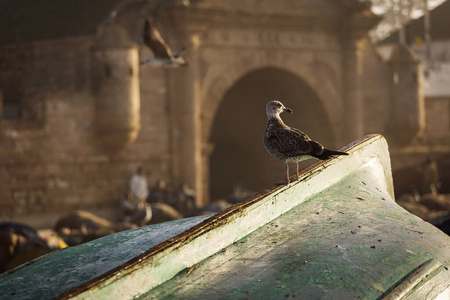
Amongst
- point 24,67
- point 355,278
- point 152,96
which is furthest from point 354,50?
point 355,278

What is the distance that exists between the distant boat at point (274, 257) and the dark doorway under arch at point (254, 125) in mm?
16547

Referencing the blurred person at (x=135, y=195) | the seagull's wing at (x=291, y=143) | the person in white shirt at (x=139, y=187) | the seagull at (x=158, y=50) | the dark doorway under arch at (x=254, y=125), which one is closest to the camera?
the seagull's wing at (x=291, y=143)

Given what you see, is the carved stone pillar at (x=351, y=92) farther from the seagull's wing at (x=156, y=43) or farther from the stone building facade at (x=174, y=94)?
the seagull's wing at (x=156, y=43)

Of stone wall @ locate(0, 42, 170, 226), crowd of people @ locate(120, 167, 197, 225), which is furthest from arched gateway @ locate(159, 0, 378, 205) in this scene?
crowd of people @ locate(120, 167, 197, 225)

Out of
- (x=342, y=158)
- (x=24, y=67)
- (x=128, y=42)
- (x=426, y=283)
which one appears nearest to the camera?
(x=426, y=283)

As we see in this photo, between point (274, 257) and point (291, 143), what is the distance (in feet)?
2.43

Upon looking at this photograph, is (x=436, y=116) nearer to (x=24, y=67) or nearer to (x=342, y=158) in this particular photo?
(x=24, y=67)

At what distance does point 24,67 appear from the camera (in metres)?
19.5

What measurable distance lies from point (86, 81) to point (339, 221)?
51.1 feet

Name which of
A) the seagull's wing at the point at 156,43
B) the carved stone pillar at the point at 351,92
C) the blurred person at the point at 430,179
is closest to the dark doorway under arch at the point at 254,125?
the carved stone pillar at the point at 351,92

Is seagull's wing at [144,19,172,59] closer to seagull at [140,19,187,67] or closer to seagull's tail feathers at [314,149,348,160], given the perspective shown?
seagull at [140,19,187,67]

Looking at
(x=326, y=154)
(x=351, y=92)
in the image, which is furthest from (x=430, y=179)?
(x=326, y=154)

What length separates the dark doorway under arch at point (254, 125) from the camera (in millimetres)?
20750

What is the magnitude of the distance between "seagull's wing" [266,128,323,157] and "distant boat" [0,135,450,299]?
0.58 ft
